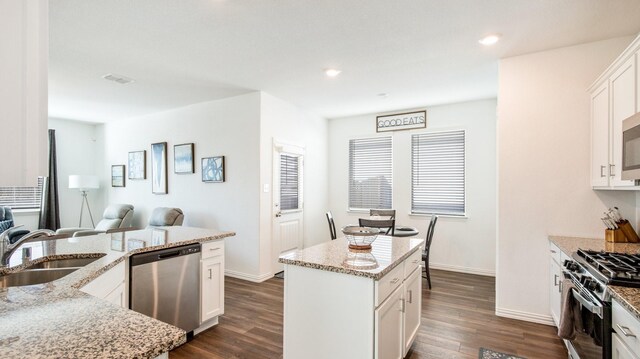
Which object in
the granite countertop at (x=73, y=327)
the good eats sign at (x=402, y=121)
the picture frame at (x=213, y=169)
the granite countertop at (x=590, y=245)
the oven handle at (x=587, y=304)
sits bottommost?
the oven handle at (x=587, y=304)

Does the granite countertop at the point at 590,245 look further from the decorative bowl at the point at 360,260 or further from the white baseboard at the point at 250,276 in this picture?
the white baseboard at the point at 250,276

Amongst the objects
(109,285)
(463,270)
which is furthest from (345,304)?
(463,270)

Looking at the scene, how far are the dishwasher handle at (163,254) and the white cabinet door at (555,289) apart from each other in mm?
3065

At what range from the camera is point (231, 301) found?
3.72 meters

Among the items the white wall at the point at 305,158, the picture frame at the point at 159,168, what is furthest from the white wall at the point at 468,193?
the picture frame at the point at 159,168

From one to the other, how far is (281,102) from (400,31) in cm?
258

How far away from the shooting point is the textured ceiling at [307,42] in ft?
7.86

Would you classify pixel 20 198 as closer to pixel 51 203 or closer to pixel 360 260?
pixel 51 203

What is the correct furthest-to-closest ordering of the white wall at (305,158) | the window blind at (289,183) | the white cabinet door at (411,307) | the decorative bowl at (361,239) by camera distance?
the window blind at (289,183)
the white wall at (305,158)
the white cabinet door at (411,307)
the decorative bowl at (361,239)

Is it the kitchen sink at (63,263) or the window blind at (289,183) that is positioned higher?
the window blind at (289,183)

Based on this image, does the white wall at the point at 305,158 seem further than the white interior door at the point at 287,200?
No

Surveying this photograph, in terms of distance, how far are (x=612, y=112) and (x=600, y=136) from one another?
29 centimetres

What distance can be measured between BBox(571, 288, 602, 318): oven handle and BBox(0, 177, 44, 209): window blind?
7797 mm

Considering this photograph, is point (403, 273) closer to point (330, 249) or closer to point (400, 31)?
point (330, 249)
